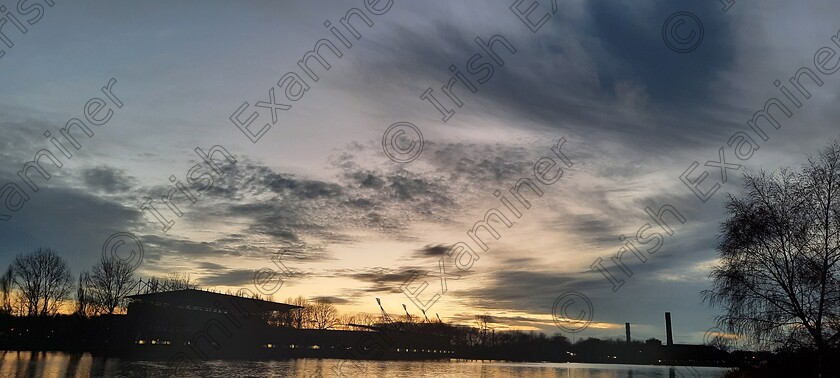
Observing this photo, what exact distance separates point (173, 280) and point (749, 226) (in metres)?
142

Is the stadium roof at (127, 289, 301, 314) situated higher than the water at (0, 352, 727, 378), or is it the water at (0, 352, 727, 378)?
the stadium roof at (127, 289, 301, 314)

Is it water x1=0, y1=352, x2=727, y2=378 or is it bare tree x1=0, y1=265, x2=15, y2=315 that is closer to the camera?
water x1=0, y1=352, x2=727, y2=378

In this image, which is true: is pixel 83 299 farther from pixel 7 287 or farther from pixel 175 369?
pixel 175 369

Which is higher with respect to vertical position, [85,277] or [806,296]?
[85,277]

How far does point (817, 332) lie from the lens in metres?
29.5

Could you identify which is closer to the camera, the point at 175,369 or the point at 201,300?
the point at 175,369

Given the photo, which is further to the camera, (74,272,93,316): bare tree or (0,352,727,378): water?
(74,272,93,316): bare tree

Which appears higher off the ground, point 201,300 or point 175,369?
point 201,300

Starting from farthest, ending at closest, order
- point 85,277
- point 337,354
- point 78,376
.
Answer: point 337,354 < point 85,277 < point 78,376

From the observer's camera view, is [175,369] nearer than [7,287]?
Yes

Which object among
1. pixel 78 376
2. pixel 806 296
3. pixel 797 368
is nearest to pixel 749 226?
pixel 806 296

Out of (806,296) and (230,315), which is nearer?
(806,296)

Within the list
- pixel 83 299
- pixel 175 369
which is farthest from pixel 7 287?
pixel 175 369

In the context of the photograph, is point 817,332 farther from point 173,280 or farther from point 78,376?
point 173,280
